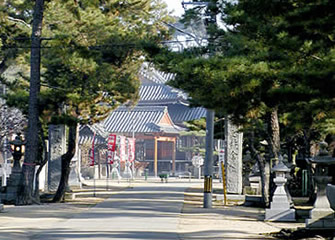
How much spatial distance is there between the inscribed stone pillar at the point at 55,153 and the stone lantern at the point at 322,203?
2220cm

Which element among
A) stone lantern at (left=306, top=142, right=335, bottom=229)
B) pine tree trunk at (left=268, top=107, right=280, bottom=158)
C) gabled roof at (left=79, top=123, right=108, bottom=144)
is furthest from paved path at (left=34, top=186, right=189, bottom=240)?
gabled roof at (left=79, top=123, right=108, bottom=144)

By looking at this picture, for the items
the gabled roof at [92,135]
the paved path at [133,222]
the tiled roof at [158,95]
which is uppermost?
the tiled roof at [158,95]

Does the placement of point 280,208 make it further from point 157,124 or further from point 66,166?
point 157,124

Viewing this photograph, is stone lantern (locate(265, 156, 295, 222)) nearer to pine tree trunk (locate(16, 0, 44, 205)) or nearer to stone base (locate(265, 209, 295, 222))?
stone base (locate(265, 209, 295, 222))

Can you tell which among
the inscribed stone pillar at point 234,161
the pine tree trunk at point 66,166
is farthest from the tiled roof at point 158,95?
the pine tree trunk at point 66,166

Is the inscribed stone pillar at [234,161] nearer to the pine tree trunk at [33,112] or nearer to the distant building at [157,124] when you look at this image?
the pine tree trunk at [33,112]

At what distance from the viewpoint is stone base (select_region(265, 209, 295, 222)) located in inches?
917

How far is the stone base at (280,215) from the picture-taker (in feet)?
76.4

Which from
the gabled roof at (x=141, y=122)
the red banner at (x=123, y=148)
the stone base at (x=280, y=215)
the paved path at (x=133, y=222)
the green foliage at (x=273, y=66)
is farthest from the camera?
the gabled roof at (x=141, y=122)

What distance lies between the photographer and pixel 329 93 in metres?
14.3

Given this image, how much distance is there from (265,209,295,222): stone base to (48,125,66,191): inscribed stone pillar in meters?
18.8

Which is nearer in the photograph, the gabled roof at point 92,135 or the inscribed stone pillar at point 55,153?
the inscribed stone pillar at point 55,153

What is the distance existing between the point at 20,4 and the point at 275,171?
15171 mm

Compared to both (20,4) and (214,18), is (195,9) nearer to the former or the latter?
(214,18)
